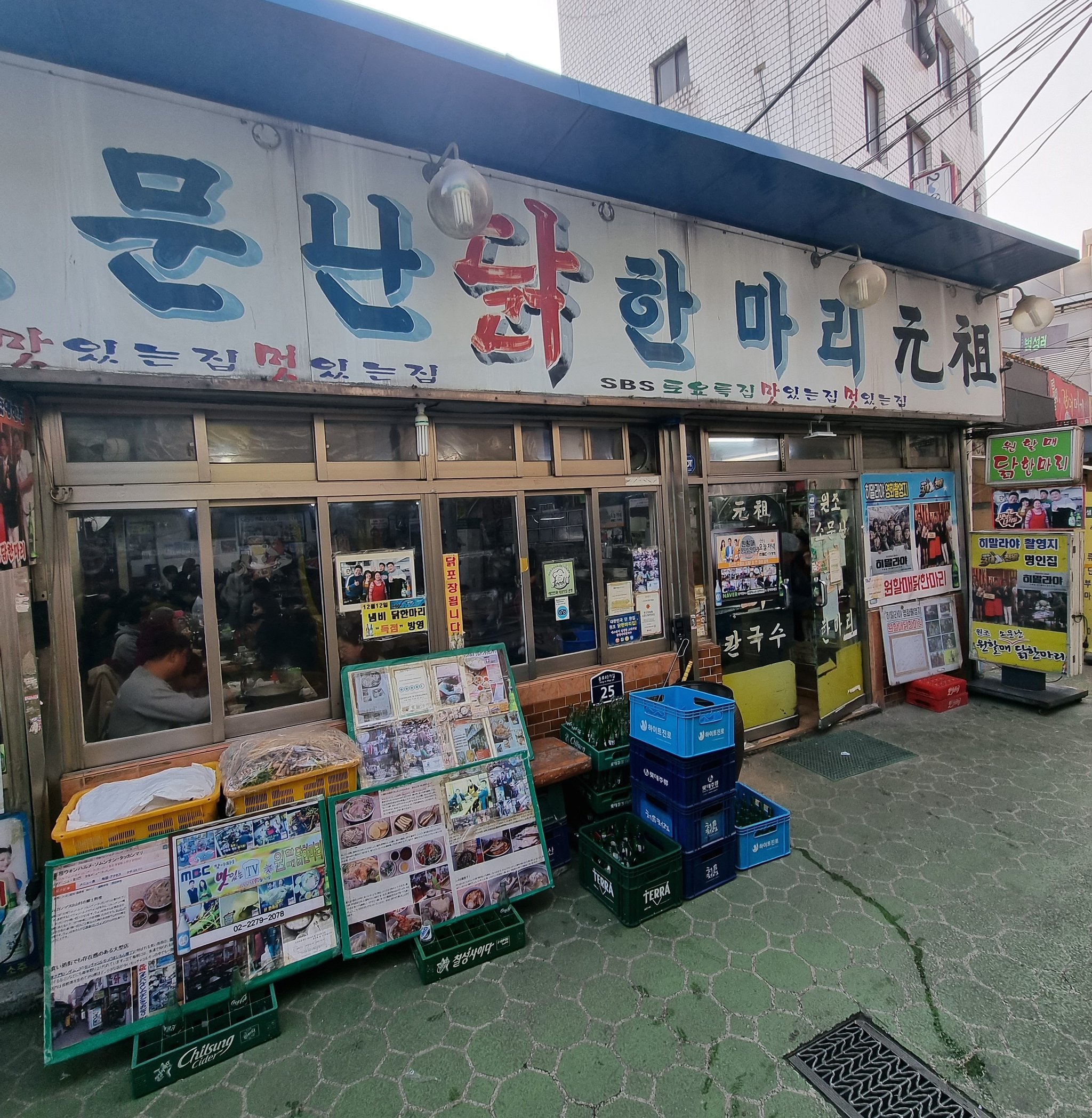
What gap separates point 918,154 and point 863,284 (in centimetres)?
806

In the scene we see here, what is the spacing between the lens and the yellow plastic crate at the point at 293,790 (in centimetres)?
314

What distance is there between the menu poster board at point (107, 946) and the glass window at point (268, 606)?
111cm

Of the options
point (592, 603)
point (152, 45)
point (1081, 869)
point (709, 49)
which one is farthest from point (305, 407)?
point (709, 49)

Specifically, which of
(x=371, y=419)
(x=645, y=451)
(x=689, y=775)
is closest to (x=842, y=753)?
(x=689, y=775)

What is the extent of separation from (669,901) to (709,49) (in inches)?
498

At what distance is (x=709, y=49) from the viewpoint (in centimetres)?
982

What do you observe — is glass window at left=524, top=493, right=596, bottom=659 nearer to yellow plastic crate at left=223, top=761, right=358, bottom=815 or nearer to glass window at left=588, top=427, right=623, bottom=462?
glass window at left=588, top=427, right=623, bottom=462

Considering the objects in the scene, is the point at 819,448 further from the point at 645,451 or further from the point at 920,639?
the point at 920,639

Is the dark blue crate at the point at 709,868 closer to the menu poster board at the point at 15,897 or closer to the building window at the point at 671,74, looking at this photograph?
the menu poster board at the point at 15,897

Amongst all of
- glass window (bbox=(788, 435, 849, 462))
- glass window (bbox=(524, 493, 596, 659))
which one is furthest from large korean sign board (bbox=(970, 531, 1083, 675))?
glass window (bbox=(524, 493, 596, 659))

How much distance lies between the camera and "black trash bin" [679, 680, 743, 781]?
13.6ft

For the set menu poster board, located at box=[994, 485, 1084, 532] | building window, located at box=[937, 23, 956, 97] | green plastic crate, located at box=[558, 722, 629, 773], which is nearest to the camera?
green plastic crate, located at box=[558, 722, 629, 773]

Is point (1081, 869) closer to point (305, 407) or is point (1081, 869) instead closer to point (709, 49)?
point (305, 407)

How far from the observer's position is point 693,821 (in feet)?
12.1
